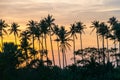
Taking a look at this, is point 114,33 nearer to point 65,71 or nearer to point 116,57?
point 116,57

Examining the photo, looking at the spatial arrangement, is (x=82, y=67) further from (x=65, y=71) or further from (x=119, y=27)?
(x=119, y=27)

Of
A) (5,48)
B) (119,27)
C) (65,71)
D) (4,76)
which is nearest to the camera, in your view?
(4,76)

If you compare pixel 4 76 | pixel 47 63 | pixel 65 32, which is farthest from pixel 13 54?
pixel 65 32

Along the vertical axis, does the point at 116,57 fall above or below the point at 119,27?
below

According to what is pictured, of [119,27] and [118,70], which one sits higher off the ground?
[119,27]

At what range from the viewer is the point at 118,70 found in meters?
162

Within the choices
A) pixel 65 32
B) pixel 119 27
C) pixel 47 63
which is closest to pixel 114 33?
pixel 119 27

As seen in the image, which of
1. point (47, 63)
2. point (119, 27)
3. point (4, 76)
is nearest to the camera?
point (4, 76)

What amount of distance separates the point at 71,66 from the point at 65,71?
38.9ft

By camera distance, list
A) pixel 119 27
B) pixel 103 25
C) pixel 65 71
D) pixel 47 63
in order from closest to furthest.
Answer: pixel 65 71 < pixel 47 63 < pixel 119 27 < pixel 103 25

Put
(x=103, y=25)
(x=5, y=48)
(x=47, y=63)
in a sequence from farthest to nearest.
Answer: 1. (x=103, y=25)
2. (x=47, y=63)
3. (x=5, y=48)

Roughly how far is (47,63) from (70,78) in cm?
2145

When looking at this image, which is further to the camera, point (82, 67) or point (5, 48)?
point (82, 67)

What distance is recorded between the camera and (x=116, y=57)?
191 m
